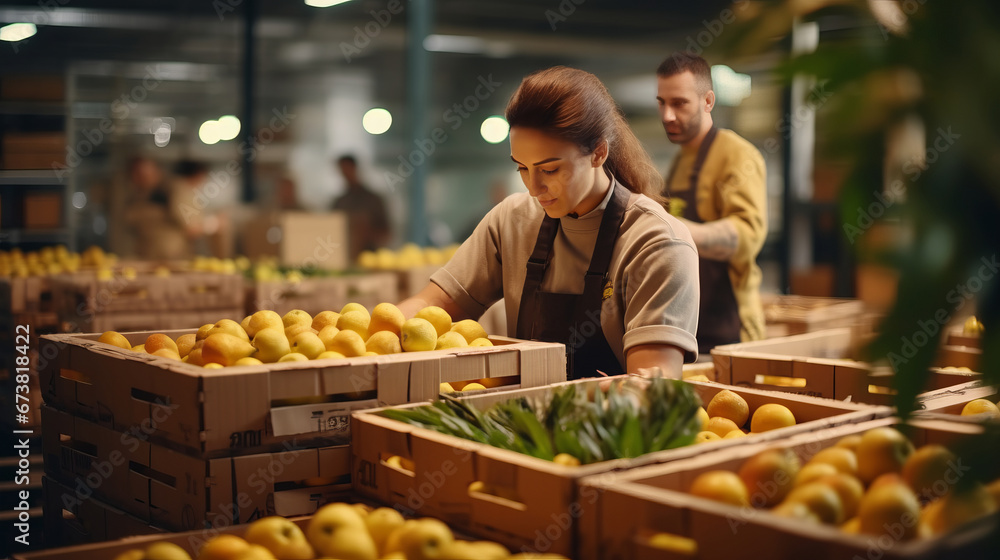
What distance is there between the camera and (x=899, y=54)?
79cm

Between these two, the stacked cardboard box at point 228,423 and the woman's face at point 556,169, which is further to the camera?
the woman's face at point 556,169

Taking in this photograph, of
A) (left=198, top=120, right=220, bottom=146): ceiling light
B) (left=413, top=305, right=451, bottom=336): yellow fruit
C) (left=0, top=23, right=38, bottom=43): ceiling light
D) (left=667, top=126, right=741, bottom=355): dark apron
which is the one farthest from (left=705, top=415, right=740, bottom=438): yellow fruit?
(left=198, top=120, right=220, bottom=146): ceiling light

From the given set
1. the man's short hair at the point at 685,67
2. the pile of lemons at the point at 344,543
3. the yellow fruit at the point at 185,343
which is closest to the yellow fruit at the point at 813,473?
the pile of lemons at the point at 344,543

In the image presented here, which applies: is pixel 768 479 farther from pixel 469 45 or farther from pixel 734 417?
pixel 469 45

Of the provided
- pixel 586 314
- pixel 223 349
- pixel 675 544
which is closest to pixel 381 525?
pixel 675 544

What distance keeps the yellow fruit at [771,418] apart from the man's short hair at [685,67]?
5.92 ft

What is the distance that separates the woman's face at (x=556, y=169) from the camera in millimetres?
2086

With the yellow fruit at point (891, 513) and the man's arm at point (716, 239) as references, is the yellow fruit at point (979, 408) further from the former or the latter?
the man's arm at point (716, 239)

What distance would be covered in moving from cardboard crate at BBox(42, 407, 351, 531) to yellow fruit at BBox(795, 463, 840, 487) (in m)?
0.79

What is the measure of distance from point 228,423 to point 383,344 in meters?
0.41

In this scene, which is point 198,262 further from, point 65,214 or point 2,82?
point 2,82

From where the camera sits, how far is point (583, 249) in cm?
227

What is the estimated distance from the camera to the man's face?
324cm

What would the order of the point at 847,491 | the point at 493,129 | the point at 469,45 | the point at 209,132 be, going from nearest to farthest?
the point at 847,491 → the point at 493,129 → the point at 209,132 → the point at 469,45
